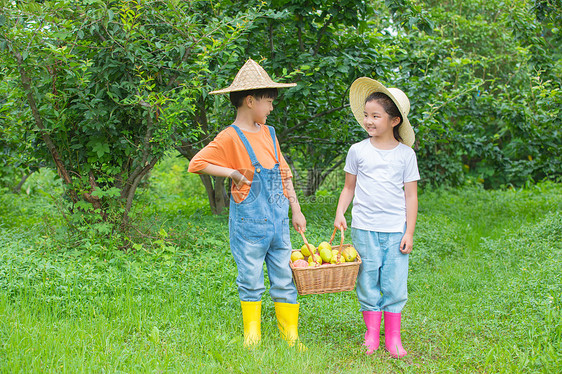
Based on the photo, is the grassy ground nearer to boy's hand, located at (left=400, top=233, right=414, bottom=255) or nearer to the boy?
the boy

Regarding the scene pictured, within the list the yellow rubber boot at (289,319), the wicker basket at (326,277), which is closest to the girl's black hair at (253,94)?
the wicker basket at (326,277)

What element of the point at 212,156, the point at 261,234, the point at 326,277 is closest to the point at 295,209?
the point at 261,234

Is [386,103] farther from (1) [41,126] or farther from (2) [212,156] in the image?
(1) [41,126]

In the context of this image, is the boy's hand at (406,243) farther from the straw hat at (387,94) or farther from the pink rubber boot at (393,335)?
the straw hat at (387,94)

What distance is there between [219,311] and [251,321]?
0.63 m

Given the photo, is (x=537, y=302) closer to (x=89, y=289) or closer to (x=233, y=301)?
(x=233, y=301)

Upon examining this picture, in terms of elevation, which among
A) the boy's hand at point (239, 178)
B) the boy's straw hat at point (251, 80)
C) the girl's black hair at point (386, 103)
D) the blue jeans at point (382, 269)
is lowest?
the blue jeans at point (382, 269)

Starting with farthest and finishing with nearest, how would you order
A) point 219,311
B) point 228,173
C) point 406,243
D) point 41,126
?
1. point 41,126
2. point 219,311
3. point 406,243
4. point 228,173

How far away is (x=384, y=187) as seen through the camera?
306cm

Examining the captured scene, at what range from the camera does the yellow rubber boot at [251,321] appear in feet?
10.2

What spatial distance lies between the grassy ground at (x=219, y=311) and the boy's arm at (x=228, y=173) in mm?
1007

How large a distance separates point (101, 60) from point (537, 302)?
3990 millimetres

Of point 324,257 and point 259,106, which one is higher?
point 259,106

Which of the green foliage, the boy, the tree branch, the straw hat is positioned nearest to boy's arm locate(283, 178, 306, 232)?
the boy
